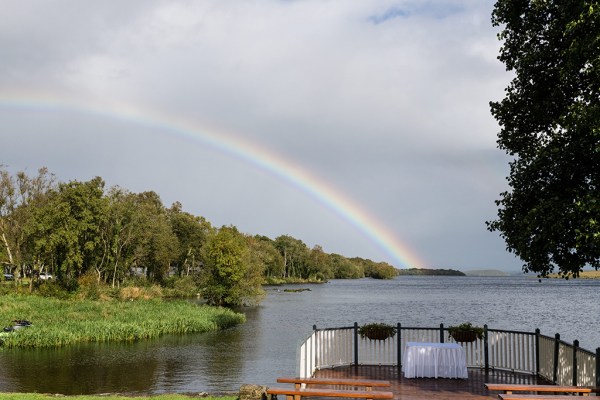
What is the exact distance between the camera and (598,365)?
39.2ft

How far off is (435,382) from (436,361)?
0.64 meters

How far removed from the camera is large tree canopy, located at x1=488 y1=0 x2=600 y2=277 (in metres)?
12.3

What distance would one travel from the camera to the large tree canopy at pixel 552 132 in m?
12.3

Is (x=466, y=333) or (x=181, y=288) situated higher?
(x=466, y=333)

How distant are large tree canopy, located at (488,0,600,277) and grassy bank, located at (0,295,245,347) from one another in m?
28.7

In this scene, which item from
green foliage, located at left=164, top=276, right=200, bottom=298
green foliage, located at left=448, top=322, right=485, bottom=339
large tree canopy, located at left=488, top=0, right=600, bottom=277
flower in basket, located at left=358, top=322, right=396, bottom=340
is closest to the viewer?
large tree canopy, located at left=488, top=0, right=600, bottom=277

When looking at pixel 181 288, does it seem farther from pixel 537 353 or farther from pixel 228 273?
pixel 537 353

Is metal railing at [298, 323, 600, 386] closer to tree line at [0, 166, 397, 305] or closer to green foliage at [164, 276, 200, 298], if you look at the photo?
tree line at [0, 166, 397, 305]

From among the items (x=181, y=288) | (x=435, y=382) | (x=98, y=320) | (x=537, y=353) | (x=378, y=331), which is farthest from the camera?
(x=181, y=288)

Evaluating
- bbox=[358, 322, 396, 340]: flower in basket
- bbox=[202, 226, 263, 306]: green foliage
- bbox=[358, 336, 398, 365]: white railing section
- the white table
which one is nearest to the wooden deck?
the white table

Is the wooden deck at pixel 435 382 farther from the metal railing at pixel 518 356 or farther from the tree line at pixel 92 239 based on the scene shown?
the tree line at pixel 92 239

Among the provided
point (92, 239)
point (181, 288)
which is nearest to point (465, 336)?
point (92, 239)

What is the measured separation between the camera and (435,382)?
15.1 metres

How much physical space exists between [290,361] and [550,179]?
19637 millimetres
